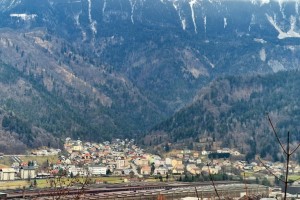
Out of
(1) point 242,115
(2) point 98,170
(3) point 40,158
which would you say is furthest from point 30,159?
(1) point 242,115

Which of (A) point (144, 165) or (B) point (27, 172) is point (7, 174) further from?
(A) point (144, 165)

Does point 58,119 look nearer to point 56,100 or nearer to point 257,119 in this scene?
point 56,100

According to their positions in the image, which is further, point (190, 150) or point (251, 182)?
point (190, 150)

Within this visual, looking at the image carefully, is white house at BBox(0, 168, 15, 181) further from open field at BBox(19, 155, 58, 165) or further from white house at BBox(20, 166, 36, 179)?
open field at BBox(19, 155, 58, 165)


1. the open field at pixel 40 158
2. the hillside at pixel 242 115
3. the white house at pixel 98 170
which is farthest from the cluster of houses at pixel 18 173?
the hillside at pixel 242 115

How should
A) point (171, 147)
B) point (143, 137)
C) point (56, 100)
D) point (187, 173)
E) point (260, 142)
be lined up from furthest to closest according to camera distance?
point (56, 100)
point (143, 137)
point (171, 147)
point (260, 142)
point (187, 173)

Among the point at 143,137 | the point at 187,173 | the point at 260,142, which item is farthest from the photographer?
the point at 143,137

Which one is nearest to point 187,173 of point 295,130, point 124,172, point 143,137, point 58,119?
point 124,172
